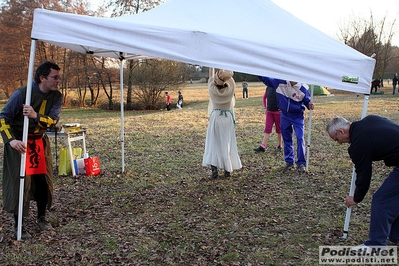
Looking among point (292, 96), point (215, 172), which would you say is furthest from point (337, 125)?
point (215, 172)

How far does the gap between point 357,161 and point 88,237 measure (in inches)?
112

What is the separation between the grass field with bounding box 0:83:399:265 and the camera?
3523 millimetres

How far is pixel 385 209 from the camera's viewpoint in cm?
321

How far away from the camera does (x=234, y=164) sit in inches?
233

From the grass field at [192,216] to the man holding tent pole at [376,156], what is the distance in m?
0.55

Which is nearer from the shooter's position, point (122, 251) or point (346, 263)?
point (346, 263)

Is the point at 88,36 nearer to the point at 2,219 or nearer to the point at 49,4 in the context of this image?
the point at 2,219

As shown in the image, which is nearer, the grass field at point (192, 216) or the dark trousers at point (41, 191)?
the grass field at point (192, 216)

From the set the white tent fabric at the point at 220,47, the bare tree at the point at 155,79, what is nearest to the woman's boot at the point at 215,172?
the white tent fabric at the point at 220,47

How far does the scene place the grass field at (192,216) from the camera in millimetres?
3523

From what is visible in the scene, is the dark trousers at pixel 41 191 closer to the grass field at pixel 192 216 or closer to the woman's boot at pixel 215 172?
the grass field at pixel 192 216

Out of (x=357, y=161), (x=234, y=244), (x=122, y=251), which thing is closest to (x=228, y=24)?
(x=357, y=161)

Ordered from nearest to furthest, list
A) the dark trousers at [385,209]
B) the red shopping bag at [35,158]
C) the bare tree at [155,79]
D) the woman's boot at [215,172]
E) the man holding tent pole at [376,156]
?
the man holding tent pole at [376,156] < the dark trousers at [385,209] < the red shopping bag at [35,158] < the woman's boot at [215,172] < the bare tree at [155,79]

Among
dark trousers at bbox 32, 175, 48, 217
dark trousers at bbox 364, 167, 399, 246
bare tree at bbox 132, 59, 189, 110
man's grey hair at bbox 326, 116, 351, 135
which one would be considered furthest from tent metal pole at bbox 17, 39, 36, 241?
bare tree at bbox 132, 59, 189, 110
